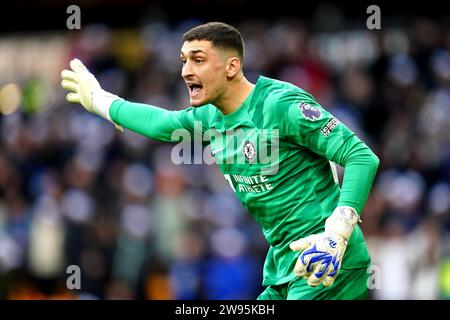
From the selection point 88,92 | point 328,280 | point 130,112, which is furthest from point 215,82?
point 328,280

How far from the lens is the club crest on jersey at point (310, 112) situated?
18.4 feet

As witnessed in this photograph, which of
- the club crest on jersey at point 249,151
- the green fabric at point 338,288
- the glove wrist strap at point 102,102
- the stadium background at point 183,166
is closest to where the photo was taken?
the green fabric at point 338,288

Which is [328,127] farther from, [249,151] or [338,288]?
[338,288]

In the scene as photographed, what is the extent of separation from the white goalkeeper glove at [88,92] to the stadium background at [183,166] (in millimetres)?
5211

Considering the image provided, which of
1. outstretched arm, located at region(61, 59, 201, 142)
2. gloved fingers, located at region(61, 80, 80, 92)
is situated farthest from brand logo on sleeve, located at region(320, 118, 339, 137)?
gloved fingers, located at region(61, 80, 80, 92)

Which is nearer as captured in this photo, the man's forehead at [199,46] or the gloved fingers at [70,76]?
the man's forehead at [199,46]

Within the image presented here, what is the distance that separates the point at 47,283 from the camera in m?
12.6

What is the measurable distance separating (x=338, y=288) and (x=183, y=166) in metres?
7.79

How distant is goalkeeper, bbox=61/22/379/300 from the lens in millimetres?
5531

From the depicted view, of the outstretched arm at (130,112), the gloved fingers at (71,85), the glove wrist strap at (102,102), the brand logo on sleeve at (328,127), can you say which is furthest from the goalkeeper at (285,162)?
the gloved fingers at (71,85)

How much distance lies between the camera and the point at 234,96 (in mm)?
6062

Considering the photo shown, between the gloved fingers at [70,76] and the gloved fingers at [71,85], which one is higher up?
the gloved fingers at [70,76]

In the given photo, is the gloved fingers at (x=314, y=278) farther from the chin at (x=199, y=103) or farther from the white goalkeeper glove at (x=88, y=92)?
the white goalkeeper glove at (x=88, y=92)
